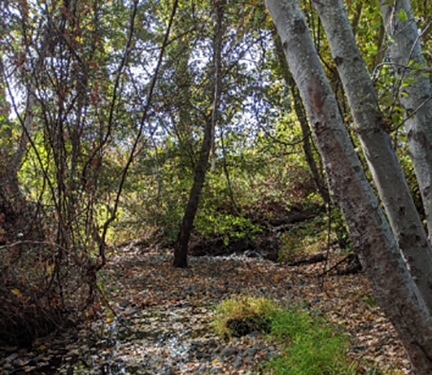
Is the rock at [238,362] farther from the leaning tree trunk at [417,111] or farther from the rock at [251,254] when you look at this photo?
the rock at [251,254]

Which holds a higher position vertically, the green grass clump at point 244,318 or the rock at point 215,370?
the green grass clump at point 244,318

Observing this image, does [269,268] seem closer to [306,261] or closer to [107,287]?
[306,261]

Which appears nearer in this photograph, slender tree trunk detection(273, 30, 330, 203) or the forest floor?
the forest floor

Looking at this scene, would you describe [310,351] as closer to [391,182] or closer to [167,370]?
[167,370]

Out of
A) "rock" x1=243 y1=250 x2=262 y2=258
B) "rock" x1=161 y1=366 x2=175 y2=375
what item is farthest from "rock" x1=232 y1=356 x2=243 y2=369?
"rock" x1=243 y1=250 x2=262 y2=258

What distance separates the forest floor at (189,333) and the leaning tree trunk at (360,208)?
3.15 feet

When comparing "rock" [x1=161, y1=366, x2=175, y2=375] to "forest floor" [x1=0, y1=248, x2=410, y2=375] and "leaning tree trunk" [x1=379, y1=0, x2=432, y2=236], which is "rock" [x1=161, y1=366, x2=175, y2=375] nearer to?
"forest floor" [x1=0, y1=248, x2=410, y2=375]

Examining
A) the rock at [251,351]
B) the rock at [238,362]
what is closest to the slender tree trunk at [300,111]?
the rock at [251,351]

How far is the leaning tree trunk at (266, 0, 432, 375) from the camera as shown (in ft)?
5.96

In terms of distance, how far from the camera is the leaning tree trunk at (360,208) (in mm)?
1816

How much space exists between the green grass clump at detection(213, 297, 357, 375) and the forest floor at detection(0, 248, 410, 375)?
13 centimetres

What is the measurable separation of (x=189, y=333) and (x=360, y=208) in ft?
9.42

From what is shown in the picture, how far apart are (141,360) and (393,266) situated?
99.4 inches

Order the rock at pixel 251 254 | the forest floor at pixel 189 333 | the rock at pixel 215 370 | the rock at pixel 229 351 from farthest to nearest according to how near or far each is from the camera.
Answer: the rock at pixel 251 254
the rock at pixel 229 351
the forest floor at pixel 189 333
the rock at pixel 215 370
